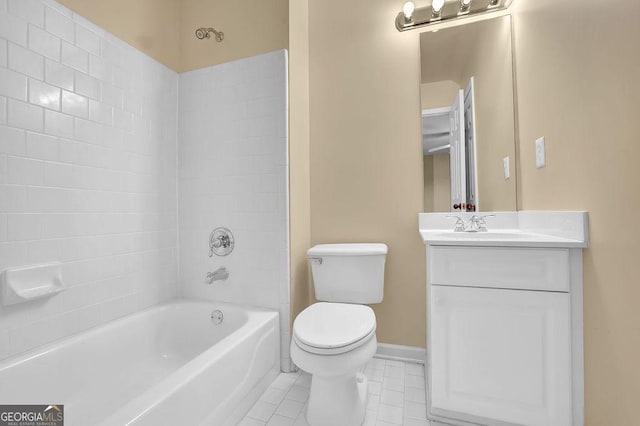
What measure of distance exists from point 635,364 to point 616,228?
1.28 feet

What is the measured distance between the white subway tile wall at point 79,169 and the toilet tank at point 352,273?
3.39 ft

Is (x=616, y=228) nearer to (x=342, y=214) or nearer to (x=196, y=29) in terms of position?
(x=342, y=214)

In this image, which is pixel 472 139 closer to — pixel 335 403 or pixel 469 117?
pixel 469 117

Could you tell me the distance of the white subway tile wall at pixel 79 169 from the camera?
1.10 metres

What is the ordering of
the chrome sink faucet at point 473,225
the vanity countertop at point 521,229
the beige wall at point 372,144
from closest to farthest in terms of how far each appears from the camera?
the vanity countertop at point 521,229 → the chrome sink faucet at point 473,225 → the beige wall at point 372,144

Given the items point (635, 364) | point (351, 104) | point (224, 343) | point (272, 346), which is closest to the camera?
point (635, 364)

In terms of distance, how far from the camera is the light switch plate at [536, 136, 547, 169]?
4.36ft

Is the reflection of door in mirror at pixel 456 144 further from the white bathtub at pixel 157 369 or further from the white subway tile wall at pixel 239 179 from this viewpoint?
the white bathtub at pixel 157 369

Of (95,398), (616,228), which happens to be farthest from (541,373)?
(95,398)

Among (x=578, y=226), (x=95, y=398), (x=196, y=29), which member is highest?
(x=196, y=29)

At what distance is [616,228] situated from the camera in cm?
88

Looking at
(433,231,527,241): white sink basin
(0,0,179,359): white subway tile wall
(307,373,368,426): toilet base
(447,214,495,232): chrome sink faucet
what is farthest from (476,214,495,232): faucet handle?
(0,0,179,359): white subway tile wall

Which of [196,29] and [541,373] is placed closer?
[541,373]

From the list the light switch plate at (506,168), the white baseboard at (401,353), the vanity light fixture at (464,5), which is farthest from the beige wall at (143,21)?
the white baseboard at (401,353)
